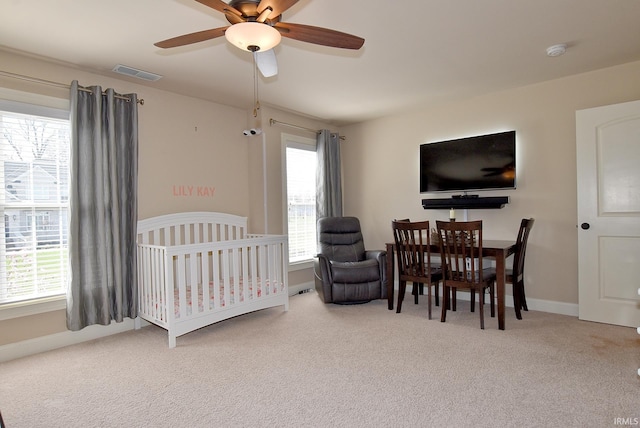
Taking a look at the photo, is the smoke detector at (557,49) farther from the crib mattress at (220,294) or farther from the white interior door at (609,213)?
the crib mattress at (220,294)

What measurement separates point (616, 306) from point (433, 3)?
9.87ft

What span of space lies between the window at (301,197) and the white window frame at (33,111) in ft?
7.94

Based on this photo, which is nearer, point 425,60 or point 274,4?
point 274,4

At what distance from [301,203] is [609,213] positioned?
3.29 meters

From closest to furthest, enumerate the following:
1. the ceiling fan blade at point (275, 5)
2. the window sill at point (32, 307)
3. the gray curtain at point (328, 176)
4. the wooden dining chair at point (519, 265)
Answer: the ceiling fan blade at point (275, 5), the window sill at point (32, 307), the wooden dining chair at point (519, 265), the gray curtain at point (328, 176)

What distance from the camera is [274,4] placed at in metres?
1.68

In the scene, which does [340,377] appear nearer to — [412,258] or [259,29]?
[412,258]

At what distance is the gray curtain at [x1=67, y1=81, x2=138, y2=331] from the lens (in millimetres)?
2902

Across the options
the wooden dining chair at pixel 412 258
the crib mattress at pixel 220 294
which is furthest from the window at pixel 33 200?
the wooden dining chair at pixel 412 258

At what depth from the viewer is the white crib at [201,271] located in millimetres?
2930

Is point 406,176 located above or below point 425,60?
below

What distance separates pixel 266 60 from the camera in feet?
7.40

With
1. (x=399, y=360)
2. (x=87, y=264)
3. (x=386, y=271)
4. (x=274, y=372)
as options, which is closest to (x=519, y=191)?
(x=386, y=271)

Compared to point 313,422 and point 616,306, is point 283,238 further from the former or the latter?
point 616,306
